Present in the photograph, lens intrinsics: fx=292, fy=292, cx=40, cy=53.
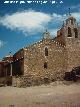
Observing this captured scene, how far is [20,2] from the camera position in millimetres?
9945

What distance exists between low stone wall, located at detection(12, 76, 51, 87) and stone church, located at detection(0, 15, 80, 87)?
6.9 inches

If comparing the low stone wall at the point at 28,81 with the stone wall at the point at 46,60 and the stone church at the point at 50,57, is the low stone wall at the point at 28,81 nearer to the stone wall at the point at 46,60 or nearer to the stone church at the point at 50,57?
the stone church at the point at 50,57

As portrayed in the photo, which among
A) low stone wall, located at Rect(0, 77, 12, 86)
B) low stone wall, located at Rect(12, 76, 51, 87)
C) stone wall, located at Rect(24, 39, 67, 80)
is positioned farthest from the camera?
stone wall, located at Rect(24, 39, 67, 80)

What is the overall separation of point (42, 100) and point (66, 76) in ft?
31.0

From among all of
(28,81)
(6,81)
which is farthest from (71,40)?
(6,81)

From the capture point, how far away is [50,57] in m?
23.6

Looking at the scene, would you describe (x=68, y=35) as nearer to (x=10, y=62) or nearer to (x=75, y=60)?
(x=75, y=60)

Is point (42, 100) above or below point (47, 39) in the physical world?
below

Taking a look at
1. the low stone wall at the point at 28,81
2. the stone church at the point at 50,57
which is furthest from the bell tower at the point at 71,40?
the low stone wall at the point at 28,81

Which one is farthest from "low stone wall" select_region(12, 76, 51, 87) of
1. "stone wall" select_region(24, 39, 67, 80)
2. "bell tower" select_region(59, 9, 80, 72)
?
"bell tower" select_region(59, 9, 80, 72)

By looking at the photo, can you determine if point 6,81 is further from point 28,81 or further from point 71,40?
point 71,40

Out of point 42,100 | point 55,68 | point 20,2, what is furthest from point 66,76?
point 20,2

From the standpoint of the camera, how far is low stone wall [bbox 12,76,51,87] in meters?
19.8

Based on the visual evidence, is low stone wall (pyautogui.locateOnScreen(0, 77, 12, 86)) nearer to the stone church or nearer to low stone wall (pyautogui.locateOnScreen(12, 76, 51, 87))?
low stone wall (pyautogui.locateOnScreen(12, 76, 51, 87))
